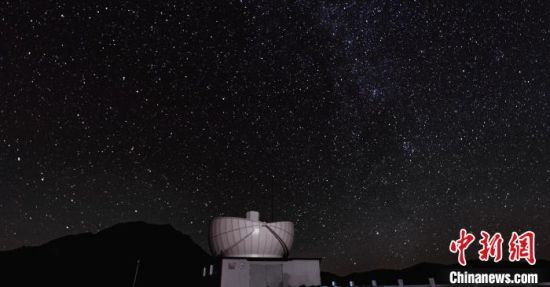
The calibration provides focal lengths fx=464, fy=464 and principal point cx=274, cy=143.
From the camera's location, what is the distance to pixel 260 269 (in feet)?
105

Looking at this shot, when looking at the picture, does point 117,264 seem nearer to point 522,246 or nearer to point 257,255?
point 257,255

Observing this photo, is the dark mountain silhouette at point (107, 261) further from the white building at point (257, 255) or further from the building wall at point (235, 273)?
the building wall at point (235, 273)

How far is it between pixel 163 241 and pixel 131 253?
21.9 meters

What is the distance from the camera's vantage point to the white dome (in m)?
30.0

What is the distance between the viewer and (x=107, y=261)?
165875 millimetres

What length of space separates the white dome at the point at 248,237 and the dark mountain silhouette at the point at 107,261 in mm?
126664

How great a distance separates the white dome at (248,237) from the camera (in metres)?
30.0

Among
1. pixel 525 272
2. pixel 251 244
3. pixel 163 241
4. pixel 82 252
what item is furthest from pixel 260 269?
pixel 163 241

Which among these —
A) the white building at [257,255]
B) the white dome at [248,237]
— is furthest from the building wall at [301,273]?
the white dome at [248,237]

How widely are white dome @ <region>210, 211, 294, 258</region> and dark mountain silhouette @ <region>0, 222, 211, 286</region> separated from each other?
126664mm

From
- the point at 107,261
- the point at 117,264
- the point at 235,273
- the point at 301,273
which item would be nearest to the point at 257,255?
the point at 235,273

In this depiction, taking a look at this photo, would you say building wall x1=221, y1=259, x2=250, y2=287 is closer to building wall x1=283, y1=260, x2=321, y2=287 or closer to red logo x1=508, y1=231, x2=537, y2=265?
building wall x1=283, y1=260, x2=321, y2=287

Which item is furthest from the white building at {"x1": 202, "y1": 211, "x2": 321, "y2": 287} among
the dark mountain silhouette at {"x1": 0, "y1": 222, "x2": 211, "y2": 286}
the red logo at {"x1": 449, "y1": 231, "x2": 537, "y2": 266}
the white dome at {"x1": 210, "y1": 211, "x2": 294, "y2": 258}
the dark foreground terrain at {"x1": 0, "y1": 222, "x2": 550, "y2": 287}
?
the dark mountain silhouette at {"x1": 0, "y1": 222, "x2": 211, "y2": 286}

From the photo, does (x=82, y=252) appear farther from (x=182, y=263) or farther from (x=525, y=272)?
(x=525, y=272)
